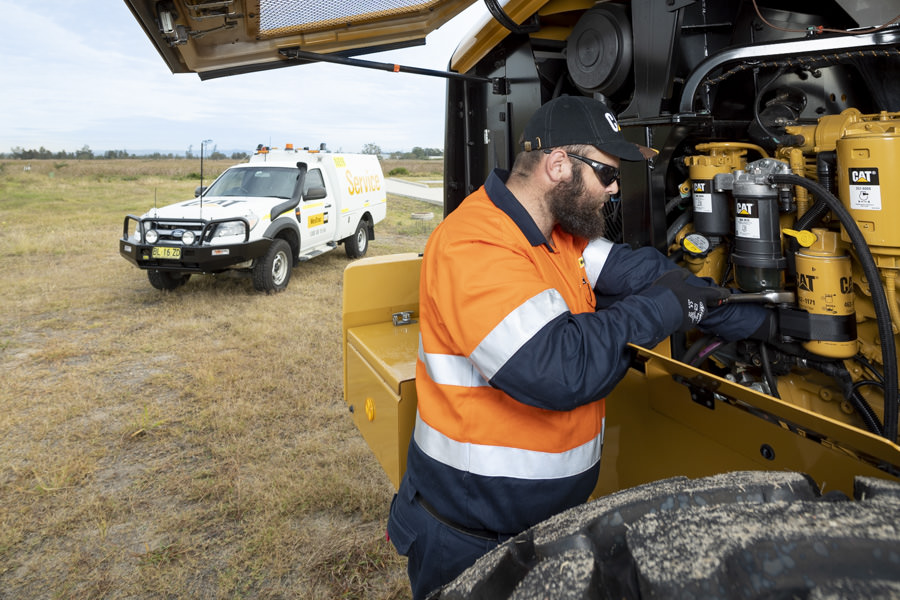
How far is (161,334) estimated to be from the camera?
6.60m

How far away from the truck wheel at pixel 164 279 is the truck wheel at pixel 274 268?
1.19 m

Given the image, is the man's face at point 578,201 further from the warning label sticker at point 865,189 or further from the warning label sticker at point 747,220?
the warning label sticker at point 865,189

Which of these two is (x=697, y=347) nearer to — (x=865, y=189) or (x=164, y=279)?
(x=865, y=189)

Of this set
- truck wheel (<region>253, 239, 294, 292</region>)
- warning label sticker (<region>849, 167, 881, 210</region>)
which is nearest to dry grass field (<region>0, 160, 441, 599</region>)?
truck wheel (<region>253, 239, 294, 292</region>)

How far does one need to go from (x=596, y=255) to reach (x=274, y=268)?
701cm

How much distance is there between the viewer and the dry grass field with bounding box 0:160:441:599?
281cm

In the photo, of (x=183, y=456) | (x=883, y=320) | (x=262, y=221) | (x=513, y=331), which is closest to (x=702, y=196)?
(x=883, y=320)

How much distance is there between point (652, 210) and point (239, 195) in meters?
7.94

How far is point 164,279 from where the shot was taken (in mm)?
8398

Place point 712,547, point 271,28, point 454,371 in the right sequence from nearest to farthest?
point 712,547
point 454,371
point 271,28

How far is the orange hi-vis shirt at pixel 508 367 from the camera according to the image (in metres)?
1.57

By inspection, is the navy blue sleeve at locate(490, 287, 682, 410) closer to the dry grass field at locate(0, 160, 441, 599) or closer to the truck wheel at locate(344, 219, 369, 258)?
the dry grass field at locate(0, 160, 441, 599)

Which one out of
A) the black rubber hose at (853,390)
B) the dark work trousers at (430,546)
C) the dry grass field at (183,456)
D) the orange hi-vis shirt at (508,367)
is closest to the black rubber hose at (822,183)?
the black rubber hose at (853,390)

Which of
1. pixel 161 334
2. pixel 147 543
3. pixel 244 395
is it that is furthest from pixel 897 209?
pixel 161 334
